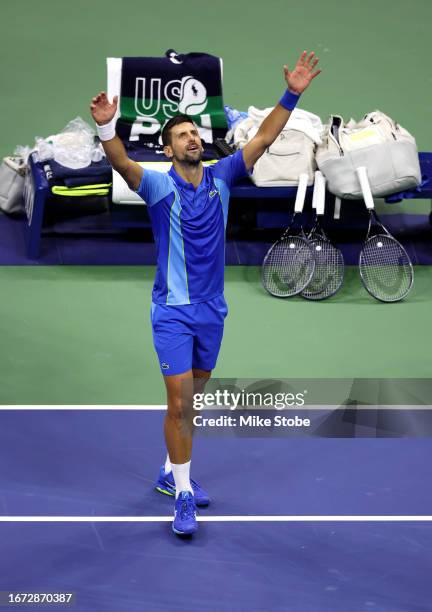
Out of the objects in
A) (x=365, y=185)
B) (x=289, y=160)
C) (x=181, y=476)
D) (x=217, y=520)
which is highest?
(x=289, y=160)

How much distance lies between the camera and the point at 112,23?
15.9 m

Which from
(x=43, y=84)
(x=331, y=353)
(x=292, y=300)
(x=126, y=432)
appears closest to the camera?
(x=126, y=432)

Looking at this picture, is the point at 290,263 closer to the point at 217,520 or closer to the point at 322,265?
the point at 322,265

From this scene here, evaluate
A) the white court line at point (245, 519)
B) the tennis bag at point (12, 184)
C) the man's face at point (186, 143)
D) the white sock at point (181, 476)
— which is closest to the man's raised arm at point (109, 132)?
the man's face at point (186, 143)

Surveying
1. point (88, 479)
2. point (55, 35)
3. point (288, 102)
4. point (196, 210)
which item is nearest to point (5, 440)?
point (88, 479)

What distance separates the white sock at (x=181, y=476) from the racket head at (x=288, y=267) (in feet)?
11.4

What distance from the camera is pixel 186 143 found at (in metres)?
7.55

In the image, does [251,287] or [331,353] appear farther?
[251,287]

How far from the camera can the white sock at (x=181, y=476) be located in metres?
7.71

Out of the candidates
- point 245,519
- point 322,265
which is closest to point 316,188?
point 322,265

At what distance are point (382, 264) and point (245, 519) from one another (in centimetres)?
379

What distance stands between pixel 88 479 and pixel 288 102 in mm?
2728

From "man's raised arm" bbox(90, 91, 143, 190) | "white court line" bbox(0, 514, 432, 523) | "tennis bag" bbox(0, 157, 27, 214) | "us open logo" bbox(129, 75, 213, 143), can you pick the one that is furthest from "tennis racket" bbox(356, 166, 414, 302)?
"man's raised arm" bbox(90, 91, 143, 190)

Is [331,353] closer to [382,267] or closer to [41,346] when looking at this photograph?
[382,267]
